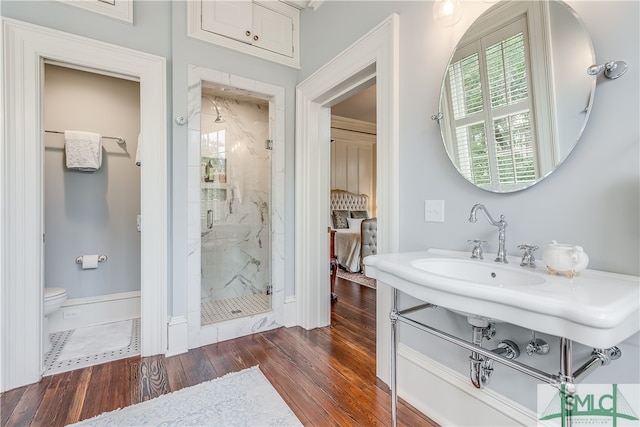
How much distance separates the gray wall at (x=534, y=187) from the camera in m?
0.97

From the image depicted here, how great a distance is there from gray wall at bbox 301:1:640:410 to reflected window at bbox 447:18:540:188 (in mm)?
85

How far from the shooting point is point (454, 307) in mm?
931

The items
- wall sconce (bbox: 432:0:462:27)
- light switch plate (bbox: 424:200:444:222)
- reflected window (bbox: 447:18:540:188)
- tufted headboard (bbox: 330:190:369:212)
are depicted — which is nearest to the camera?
reflected window (bbox: 447:18:540:188)

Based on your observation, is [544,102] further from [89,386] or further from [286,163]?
[89,386]

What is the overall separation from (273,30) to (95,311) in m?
3.13

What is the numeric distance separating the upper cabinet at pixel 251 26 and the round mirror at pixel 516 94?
1789 millimetres

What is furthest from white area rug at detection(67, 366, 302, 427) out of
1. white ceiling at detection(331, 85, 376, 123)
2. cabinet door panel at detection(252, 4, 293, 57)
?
white ceiling at detection(331, 85, 376, 123)

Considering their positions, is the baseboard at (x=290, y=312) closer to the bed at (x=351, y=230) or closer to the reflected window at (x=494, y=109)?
the bed at (x=351, y=230)

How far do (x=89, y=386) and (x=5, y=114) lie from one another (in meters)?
1.73

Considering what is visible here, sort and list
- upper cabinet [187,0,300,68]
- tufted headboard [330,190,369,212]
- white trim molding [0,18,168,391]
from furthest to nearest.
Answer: tufted headboard [330,190,369,212] < upper cabinet [187,0,300,68] < white trim molding [0,18,168,391]

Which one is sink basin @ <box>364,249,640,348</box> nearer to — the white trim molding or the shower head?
the white trim molding

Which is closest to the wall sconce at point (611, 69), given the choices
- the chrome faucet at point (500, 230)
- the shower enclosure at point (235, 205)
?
the chrome faucet at point (500, 230)

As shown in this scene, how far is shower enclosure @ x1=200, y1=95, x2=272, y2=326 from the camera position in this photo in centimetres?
286

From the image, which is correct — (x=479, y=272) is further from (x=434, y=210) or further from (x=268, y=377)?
(x=268, y=377)
